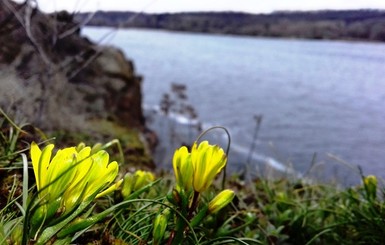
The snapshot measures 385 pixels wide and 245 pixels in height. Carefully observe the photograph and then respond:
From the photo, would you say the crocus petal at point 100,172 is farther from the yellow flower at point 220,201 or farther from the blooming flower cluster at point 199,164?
the yellow flower at point 220,201

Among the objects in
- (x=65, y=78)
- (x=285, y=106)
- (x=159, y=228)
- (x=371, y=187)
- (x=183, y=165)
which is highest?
(x=183, y=165)

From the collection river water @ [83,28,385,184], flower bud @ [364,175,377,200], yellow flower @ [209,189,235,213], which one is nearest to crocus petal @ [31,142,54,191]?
yellow flower @ [209,189,235,213]

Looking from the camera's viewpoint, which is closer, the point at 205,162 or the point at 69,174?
the point at 69,174

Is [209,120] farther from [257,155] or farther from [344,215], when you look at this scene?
[344,215]

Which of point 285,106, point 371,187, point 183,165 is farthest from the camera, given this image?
point 285,106

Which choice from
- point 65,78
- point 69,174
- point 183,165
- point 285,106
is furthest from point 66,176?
point 285,106

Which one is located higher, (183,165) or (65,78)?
(183,165)

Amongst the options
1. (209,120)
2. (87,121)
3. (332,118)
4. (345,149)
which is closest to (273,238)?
(87,121)

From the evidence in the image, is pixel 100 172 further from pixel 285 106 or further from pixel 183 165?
pixel 285 106

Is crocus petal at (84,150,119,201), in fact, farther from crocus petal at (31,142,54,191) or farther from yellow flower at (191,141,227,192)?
yellow flower at (191,141,227,192)
